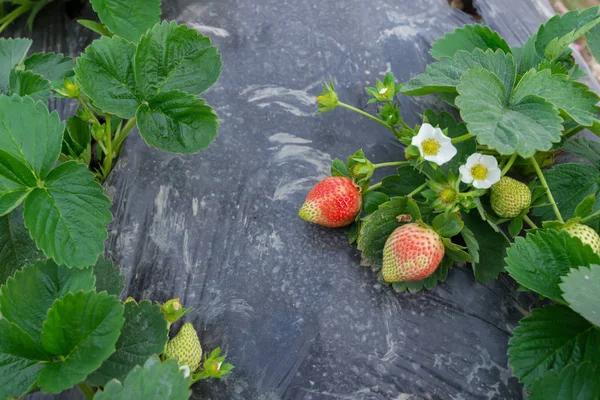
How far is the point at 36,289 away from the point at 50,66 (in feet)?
1.67

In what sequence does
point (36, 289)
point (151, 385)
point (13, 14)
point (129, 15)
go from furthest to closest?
point (13, 14)
point (129, 15)
point (36, 289)
point (151, 385)

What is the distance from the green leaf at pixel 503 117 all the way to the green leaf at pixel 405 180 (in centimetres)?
15

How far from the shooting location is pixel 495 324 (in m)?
0.97

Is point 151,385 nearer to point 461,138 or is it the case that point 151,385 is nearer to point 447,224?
point 447,224

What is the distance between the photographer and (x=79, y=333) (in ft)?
2.67

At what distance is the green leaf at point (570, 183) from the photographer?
1025mm

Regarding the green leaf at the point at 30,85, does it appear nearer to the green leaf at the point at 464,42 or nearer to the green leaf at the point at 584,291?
the green leaf at the point at 464,42

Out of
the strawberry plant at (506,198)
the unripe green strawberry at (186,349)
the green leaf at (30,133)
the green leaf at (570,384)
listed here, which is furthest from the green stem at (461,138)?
the green leaf at (30,133)

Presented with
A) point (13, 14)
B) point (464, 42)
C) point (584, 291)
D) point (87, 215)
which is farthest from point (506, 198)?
point (13, 14)

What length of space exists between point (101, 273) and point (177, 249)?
0.15 meters

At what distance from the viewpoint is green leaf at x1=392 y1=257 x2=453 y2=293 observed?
974mm

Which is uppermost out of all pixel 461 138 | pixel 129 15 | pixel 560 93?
pixel 560 93

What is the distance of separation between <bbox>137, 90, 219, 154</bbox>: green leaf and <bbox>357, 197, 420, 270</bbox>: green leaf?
0.30 metres

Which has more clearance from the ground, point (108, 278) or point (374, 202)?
point (374, 202)
